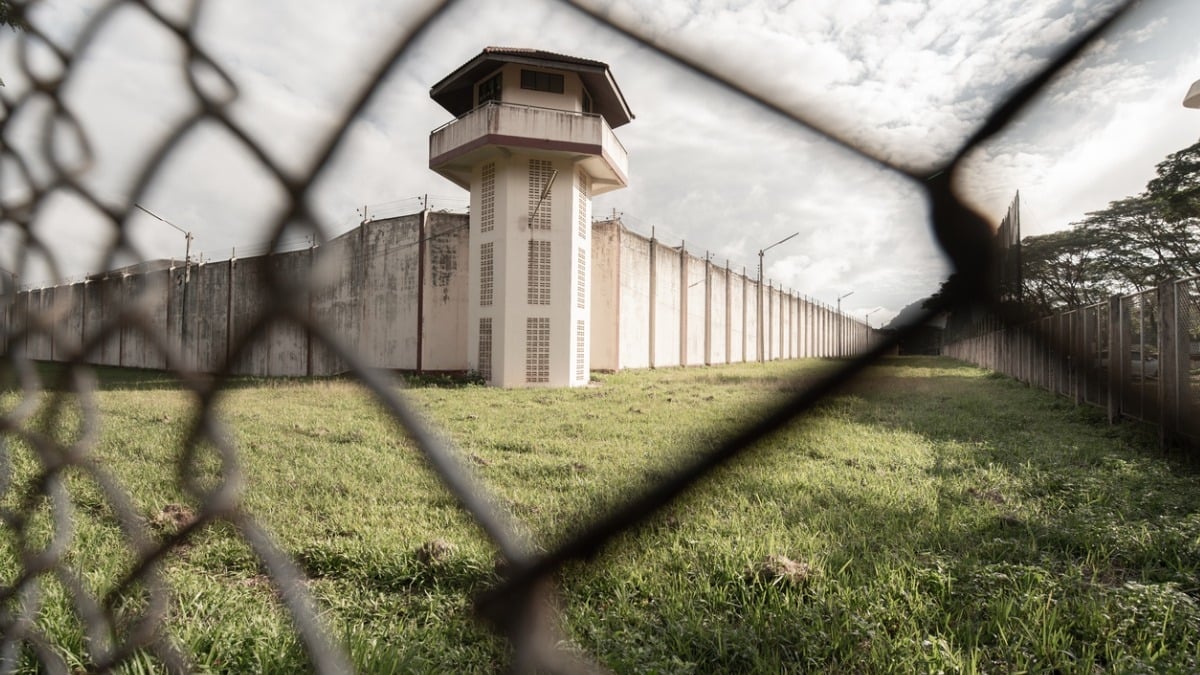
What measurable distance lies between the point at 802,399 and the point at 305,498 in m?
2.71

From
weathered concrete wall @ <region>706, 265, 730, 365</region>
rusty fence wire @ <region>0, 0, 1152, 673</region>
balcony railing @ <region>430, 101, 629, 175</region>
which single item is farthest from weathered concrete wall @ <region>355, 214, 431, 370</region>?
rusty fence wire @ <region>0, 0, 1152, 673</region>

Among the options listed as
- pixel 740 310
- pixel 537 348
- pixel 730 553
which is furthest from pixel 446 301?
pixel 730 553

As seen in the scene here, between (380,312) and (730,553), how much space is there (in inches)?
403

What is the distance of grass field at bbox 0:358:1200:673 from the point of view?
1316 millimetres

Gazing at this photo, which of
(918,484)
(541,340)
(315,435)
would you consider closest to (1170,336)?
(918,484)

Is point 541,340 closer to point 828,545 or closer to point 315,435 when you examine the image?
point 315,435

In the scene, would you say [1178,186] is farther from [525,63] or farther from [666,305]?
[666,305]

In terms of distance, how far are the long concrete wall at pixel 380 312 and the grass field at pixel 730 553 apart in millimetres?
81

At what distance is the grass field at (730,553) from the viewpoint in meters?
1.32

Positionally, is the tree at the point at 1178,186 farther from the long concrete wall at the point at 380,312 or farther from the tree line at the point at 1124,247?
the long concrete wall at the point at 380,312

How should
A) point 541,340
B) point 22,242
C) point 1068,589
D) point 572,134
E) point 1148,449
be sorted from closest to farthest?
point 22,242, point 1068,589, point 1148,449, point 572,134, point 541,340

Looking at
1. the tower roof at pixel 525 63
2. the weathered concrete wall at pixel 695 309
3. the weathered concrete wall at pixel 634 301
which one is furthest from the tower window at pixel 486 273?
the tower roof at pixel 525 63

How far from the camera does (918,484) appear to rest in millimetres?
3139

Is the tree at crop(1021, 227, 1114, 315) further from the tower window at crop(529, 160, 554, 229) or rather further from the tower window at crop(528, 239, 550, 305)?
the tower window at crop(528, 239, 550, 305)
